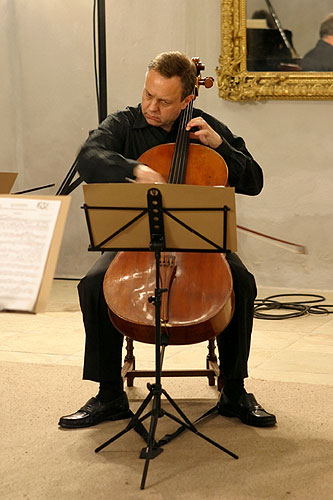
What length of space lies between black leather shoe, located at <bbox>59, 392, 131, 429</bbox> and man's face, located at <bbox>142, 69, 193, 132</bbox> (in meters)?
1.02

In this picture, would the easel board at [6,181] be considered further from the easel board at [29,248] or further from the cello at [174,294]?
the easel board at [29,248]

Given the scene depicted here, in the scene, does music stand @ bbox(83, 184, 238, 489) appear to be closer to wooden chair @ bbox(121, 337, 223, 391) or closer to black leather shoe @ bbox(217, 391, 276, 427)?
black leather shoe @ bbox(217, 391, 276, 427)

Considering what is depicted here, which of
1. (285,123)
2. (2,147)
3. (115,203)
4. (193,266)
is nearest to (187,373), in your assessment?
(193,266)

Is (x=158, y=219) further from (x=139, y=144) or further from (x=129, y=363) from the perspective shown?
(x=129, y=363)

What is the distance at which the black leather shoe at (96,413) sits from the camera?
264 cm

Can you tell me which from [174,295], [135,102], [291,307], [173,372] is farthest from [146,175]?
[135,102]

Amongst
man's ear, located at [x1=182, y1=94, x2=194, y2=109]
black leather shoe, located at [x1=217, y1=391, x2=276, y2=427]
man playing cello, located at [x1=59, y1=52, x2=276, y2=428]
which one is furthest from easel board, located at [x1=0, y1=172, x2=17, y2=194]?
black leather shoe, located at [x1=217, y1=391, x2=276, y2=427]

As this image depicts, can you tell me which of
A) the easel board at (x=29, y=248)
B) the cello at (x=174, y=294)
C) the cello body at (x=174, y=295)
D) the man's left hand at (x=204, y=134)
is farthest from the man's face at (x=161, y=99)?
the easel board at (x=29, y=248)

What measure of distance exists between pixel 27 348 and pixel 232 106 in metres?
2.34

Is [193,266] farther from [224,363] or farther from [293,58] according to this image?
[293,58]

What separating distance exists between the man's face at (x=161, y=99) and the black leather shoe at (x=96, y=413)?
1.02 m

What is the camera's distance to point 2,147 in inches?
228

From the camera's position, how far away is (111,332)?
8.77 ft

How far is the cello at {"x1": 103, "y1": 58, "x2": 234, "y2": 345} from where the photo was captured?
7.68 feet
